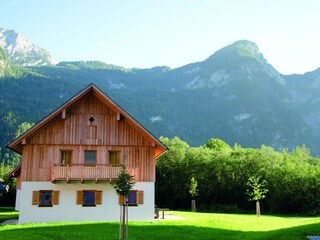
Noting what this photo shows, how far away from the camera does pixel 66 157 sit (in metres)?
32.1

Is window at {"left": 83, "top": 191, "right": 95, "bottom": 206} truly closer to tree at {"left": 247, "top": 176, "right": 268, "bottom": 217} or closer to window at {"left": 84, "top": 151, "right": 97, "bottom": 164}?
window at {"left": 84, "top": 151, "right": 97, "bottom": 164}

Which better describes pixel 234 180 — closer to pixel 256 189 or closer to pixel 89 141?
pixel 256 189

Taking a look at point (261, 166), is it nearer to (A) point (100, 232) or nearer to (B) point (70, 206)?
(B) point (70, 206)

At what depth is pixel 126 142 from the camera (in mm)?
32469

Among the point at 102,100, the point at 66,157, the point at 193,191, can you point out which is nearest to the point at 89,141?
the point at 66,157

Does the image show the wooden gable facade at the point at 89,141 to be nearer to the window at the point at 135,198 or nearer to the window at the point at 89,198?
the window at the point at 135,198

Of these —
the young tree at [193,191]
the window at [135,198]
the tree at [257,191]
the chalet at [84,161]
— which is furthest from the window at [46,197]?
the young tree at [193,191]

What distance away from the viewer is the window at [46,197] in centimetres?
3086

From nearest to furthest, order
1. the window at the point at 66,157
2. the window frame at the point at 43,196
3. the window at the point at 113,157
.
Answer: the window frame at the point at 43,196, the window at the point at 66,157, the window at the point at 113,157

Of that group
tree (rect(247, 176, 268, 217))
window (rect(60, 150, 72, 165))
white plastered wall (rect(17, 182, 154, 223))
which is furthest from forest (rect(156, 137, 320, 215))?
window (rect(60, 150, 72, 165))

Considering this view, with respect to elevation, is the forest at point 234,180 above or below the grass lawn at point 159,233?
above

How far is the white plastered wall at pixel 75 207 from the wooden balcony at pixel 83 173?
1.14m

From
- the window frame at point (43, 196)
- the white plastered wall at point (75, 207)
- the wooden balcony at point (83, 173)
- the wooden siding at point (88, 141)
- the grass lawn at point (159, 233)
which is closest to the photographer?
the grass lawn at point (159, 233)

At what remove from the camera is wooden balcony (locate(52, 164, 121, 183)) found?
99.8 feet
